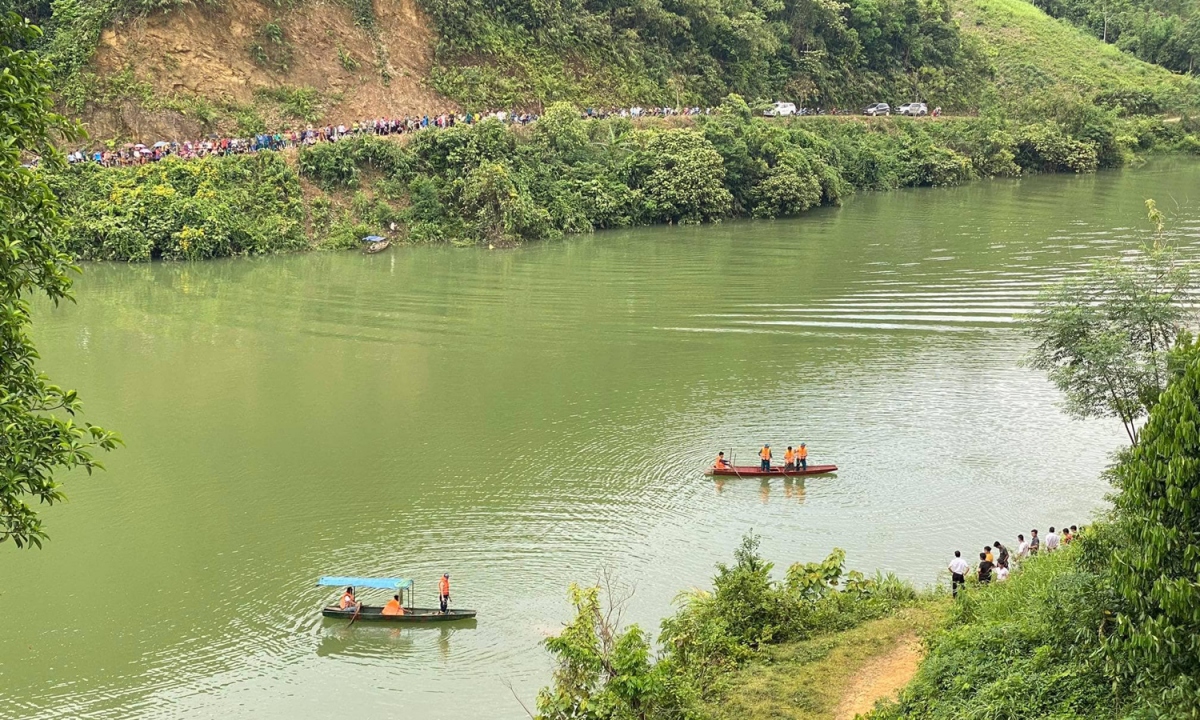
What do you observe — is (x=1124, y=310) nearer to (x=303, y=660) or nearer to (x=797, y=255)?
(x=303, y=660)

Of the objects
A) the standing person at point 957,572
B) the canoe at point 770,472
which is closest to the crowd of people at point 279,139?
the canoe at point 770,472

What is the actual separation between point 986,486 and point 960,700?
10.5 m

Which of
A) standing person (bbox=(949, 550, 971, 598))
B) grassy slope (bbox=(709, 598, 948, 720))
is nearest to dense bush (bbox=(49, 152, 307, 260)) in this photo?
standing person (bbox=(949, 550, 971, 598))

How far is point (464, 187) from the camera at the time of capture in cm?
4591

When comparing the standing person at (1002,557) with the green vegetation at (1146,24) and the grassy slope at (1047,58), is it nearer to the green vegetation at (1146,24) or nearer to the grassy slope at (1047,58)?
the grassy slope at (1047,58)

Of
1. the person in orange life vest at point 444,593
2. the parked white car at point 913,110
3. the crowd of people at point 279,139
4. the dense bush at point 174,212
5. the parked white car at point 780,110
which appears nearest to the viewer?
the person in orange life vest at point 444,593

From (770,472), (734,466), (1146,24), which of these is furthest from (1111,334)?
(1146,24)

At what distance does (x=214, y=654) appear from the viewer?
53.2 ft

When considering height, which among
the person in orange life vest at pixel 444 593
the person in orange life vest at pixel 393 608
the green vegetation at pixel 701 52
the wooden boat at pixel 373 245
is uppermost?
the green vegetation at pixel 701 52

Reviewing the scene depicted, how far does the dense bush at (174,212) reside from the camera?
41875 millimetres

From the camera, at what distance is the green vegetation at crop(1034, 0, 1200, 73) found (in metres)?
83.2

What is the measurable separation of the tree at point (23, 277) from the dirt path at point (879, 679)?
349 inches

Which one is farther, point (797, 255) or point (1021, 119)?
point (1021, 119)

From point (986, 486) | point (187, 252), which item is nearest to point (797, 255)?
point (986, 486)
